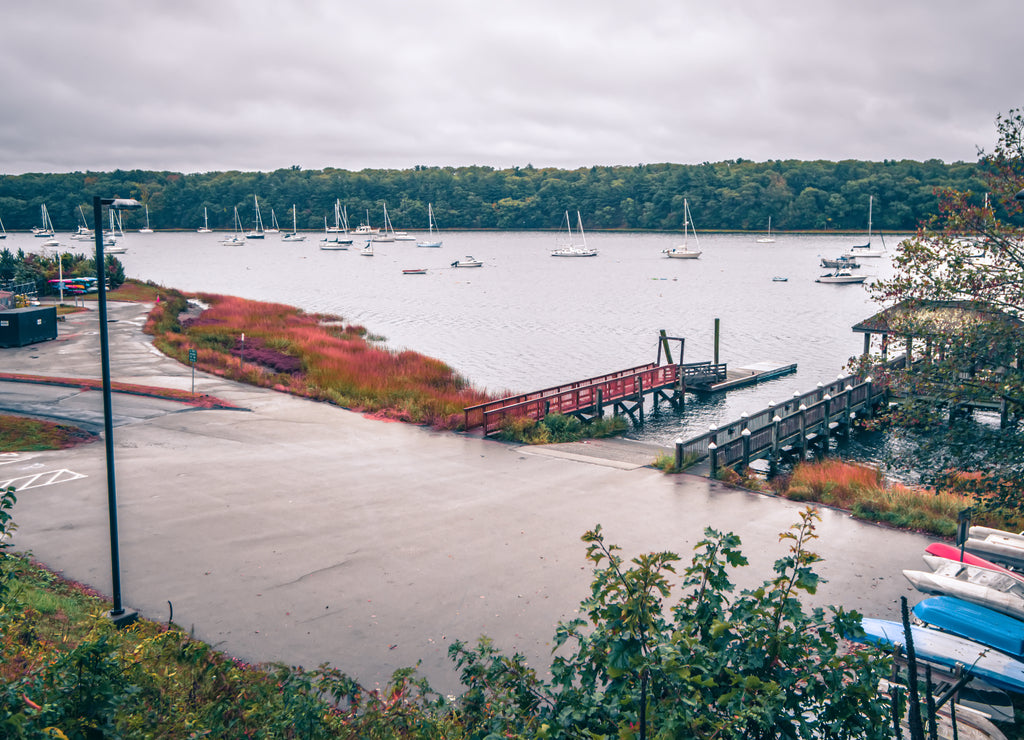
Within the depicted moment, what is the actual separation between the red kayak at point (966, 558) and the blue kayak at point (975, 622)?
5.23ft

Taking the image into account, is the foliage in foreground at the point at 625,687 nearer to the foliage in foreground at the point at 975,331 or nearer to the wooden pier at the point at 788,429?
the foliage in foreground at the point at 975,331

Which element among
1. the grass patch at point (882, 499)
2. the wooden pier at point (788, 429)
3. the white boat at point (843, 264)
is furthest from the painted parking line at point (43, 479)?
the white boat at point (843, 264)

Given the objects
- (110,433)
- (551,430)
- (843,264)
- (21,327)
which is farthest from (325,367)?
(843,264)

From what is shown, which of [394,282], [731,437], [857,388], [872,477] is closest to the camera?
[872,477]

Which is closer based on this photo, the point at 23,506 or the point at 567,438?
the point at 23,506

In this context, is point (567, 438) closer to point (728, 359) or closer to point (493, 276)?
point (728, 359)

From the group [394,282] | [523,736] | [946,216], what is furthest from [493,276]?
[523,736]

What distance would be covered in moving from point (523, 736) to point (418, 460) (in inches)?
680

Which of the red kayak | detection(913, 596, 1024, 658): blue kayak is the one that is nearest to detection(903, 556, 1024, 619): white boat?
detection(913, 596, 1024, 658): blue kayak

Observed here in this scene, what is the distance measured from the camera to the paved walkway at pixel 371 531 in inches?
486

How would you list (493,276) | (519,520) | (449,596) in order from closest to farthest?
(449,596) → (519,520) → (493,276)

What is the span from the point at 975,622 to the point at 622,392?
23.8 meters

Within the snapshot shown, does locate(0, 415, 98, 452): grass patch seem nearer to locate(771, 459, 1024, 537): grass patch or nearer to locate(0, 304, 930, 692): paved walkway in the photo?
locate(0, 304, 930, 692): paved walkway

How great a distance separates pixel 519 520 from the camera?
17375mm
